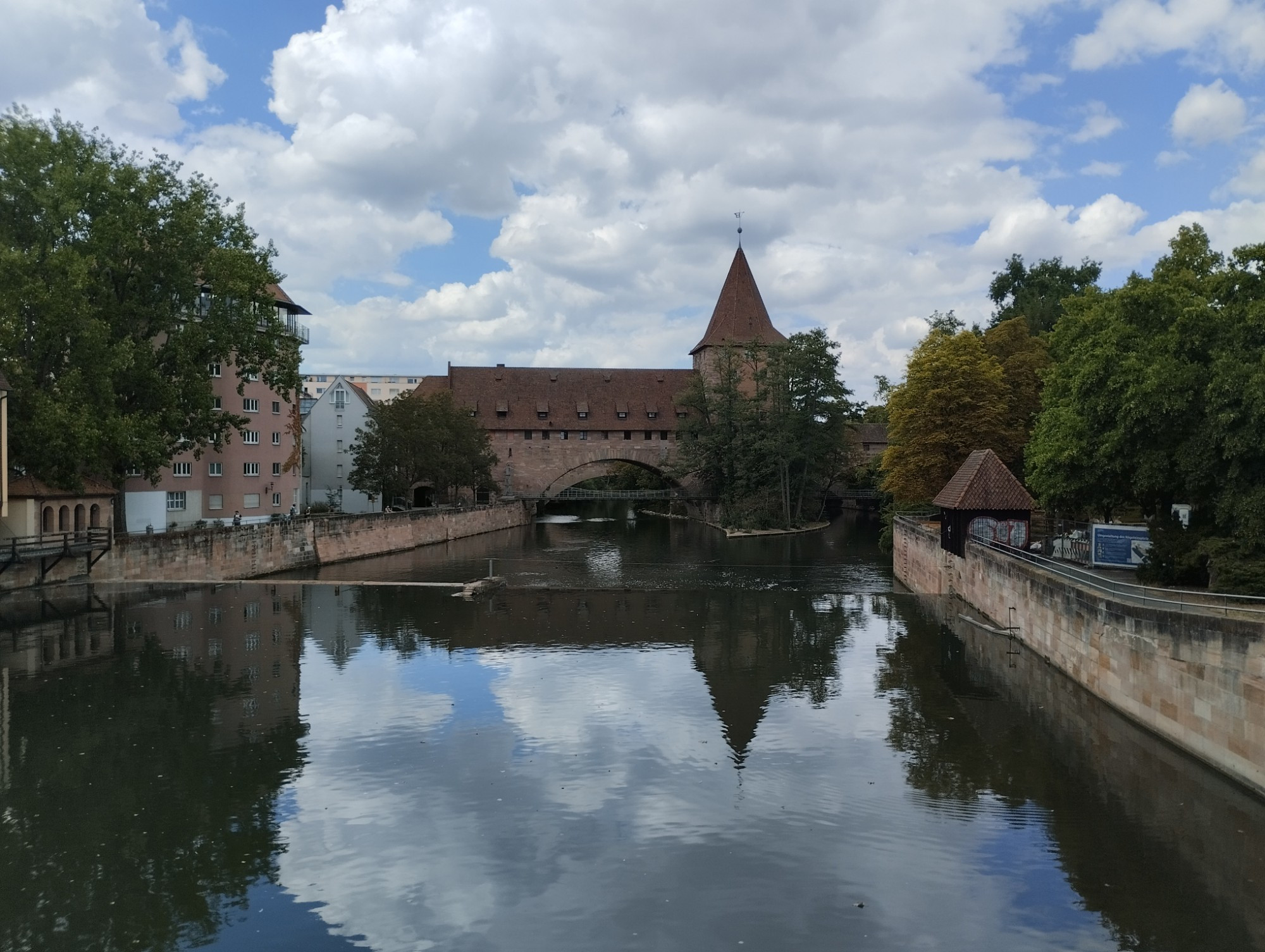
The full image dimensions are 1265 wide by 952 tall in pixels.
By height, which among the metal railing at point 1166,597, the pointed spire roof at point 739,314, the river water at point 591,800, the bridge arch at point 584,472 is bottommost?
the river water at point 591,800

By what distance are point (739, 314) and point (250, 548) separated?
4473 centimetres

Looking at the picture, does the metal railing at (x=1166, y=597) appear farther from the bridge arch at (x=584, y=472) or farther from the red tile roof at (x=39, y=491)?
the bridge arch at (x=584, y=472)

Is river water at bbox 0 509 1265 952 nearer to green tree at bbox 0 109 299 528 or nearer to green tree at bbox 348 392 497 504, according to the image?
green tree at bbox 0 109 299 528

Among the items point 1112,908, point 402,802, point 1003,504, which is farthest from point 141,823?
point 1003,504

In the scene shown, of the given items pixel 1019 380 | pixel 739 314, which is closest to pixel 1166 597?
pixel 1019 380

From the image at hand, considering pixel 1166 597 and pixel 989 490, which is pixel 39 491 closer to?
pixel 989 490

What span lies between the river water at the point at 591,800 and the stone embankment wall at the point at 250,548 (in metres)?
5.61

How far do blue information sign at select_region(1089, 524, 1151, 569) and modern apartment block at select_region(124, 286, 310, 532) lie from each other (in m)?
28.6

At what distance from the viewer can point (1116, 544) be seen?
74.1ft

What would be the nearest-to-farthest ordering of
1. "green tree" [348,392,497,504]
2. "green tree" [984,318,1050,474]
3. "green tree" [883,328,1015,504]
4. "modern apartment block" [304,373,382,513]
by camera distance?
1. "green tree" [883,328,1015,504]
2. "green tree" [984,318,1050,474]
3. "green tree" [348,392,497,504]
4. "modern apartment block" [304,373,382,513]

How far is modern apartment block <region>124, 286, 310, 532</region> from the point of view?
3894 centimetres

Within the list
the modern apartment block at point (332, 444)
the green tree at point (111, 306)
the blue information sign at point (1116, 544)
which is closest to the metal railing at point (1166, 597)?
the blue information sign at point (1116, 544)

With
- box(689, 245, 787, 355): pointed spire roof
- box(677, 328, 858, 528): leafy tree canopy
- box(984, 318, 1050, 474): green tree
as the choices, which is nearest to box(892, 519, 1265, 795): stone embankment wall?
box(984, 318, 1050, 474): green tree

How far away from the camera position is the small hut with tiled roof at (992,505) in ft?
84.0
